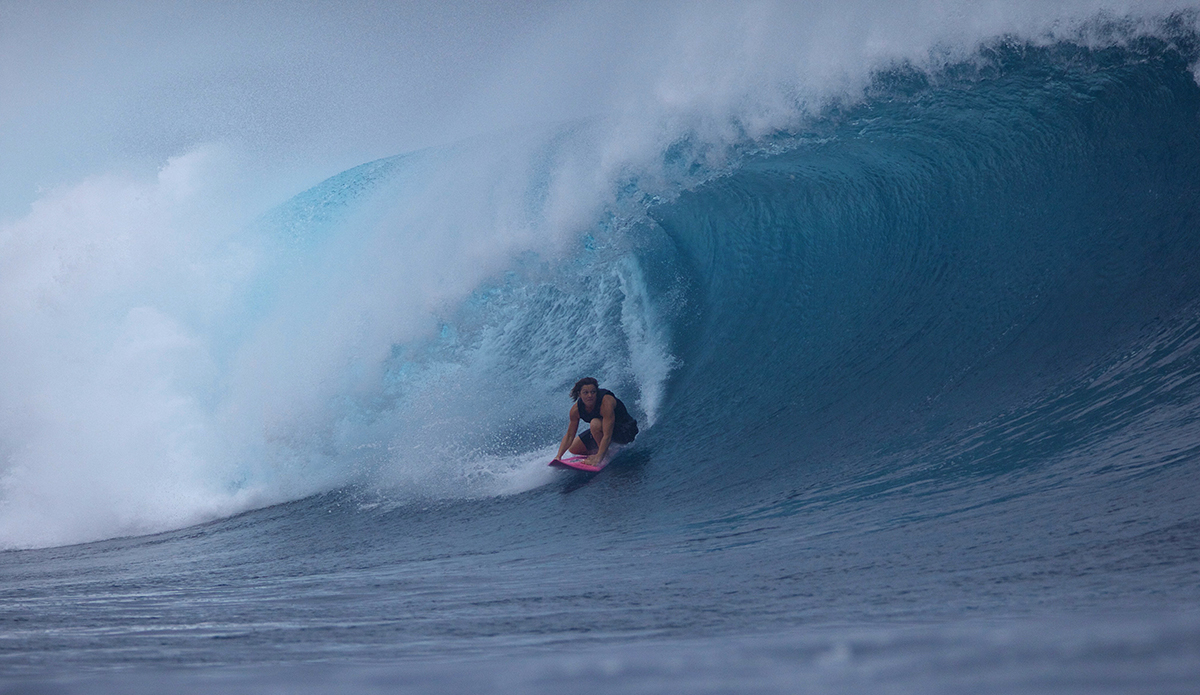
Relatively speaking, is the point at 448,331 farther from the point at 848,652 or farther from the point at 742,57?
the point at 848,652

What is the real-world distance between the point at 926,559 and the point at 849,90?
769 centimetres

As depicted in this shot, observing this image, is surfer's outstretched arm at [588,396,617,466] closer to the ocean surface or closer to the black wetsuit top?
the black wetsuit top

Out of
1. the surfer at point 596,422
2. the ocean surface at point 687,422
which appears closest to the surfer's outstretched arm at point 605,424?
the surfer at point 596,422

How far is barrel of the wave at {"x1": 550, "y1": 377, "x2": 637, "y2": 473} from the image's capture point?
19.0 feet

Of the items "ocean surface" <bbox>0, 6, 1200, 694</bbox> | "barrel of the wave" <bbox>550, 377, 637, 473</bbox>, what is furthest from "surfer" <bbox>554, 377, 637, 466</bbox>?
"ocean surface" <bbox>0, 6, 1200, 694</bbox>

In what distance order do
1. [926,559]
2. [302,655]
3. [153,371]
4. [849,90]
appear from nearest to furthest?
[302,655], [926,559], [153,371], [849,90]

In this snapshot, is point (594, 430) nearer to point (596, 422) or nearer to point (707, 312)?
point (596, 422)

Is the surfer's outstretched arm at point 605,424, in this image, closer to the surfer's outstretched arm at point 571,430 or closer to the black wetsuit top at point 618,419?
the black wetsuit top at point 618,419

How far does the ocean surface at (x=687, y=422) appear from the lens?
2.07 meters

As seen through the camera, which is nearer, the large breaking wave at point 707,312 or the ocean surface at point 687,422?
the ocean surface at point 687,422

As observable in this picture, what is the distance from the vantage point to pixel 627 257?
8.65 m

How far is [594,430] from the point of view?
19.3 feet

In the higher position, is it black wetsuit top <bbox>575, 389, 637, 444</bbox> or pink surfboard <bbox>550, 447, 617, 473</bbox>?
black wetsuit top <bbox>575, 389, 637, 444</bbox>

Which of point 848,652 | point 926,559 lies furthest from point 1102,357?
point 848,652
